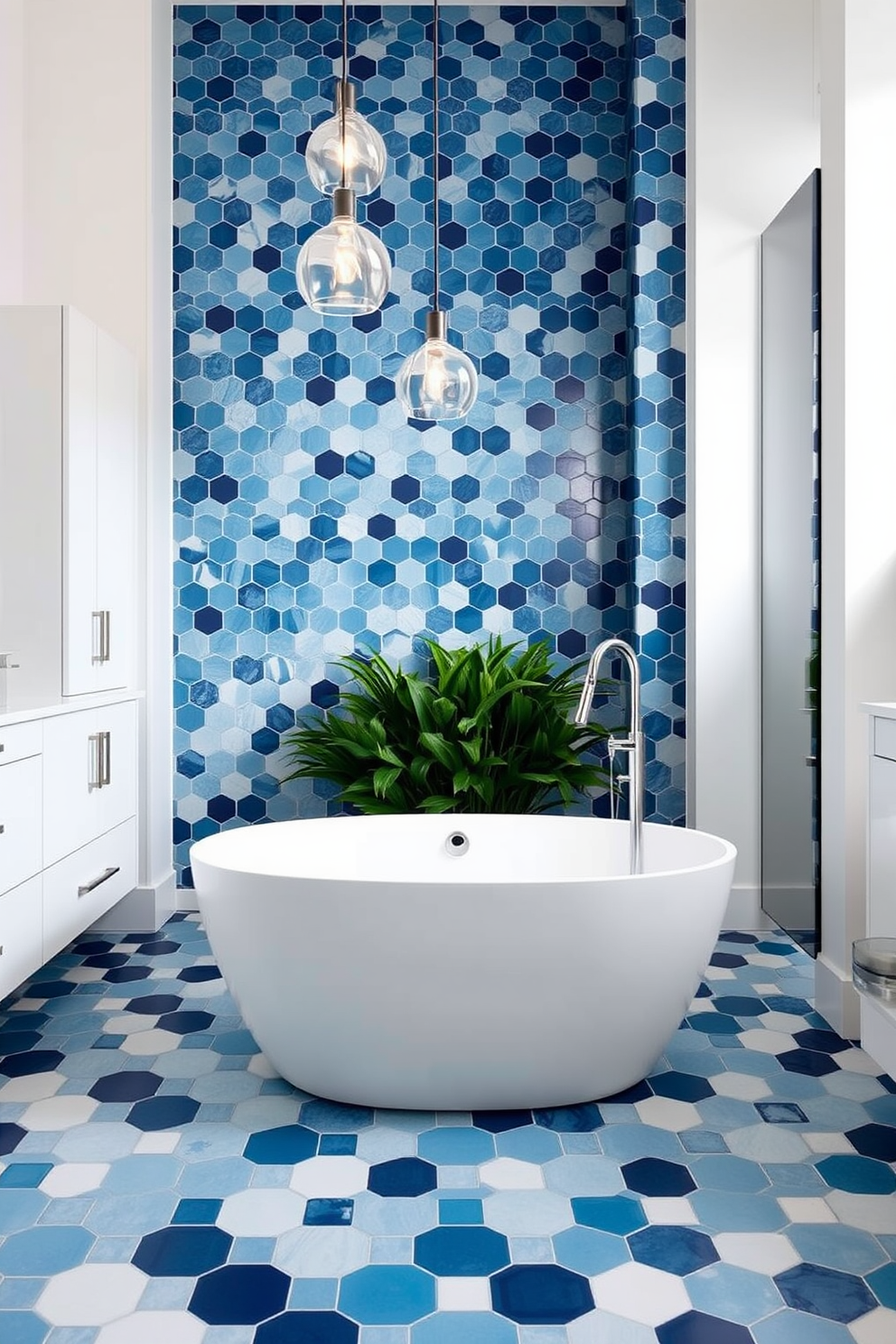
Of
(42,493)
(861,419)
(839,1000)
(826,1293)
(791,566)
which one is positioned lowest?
(826,1293)

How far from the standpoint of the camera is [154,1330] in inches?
60.1

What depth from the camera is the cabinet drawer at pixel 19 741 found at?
2.40 metres

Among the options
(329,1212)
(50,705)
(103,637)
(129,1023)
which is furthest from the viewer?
(103,637)

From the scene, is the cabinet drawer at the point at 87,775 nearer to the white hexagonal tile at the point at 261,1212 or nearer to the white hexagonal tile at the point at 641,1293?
the white hexagonal tile at the point at 261,1212

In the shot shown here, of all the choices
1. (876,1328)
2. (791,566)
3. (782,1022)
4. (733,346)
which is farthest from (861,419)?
(876,1328)

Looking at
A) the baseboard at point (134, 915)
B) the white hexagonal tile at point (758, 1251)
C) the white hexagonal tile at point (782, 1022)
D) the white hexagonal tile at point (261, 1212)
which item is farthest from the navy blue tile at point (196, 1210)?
Result: the baseboard at point (134, 915)

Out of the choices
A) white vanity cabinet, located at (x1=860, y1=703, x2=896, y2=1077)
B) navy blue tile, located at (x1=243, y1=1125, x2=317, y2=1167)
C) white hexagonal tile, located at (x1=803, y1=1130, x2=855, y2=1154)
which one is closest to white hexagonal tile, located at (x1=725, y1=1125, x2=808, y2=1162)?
white hexagonal tile, located at (x1=803, y1=1130, x2=855, y2=1154)

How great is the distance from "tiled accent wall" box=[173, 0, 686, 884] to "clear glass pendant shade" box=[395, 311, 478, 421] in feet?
5.05

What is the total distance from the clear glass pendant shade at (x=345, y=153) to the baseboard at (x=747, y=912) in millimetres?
2502

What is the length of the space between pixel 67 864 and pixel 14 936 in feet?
1.22

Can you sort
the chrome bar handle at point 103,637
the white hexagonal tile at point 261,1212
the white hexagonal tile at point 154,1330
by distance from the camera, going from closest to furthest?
the white hexagonal tile at point 154,1330 < the white hexagonal tile at point 261,1212 < the chrome bar handle at point 103,637

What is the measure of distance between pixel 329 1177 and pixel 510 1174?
1.07ft

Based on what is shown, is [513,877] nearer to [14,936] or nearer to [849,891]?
[849,891]

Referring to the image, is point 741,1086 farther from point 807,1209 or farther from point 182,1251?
point 182,1251
